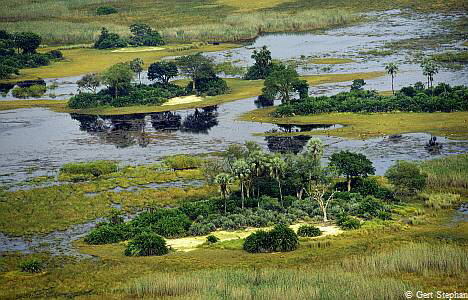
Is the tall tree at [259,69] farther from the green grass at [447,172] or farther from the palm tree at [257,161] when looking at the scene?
the palm tree at [257,161]

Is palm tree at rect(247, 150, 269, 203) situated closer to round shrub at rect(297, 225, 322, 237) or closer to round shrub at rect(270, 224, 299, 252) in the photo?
round shrub at rect(297, 225, 322, 237)

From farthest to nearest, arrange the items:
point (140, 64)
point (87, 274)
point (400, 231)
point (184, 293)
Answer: point (140, 64)
point (400, 231)
point (87, 274)
point (184, 293)

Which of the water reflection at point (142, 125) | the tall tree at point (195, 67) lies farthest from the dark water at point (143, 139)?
the tall tree at point (195, 67)

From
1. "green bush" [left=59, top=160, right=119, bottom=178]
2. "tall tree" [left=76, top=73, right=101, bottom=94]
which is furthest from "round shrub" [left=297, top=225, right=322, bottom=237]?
"tall tree" [left=76, top=73, right=101, bottom=94]

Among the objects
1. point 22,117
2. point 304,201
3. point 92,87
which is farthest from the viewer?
point 92,87

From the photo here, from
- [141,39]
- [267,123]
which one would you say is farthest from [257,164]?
[141,39]

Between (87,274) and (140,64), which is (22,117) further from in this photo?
(87,274)
